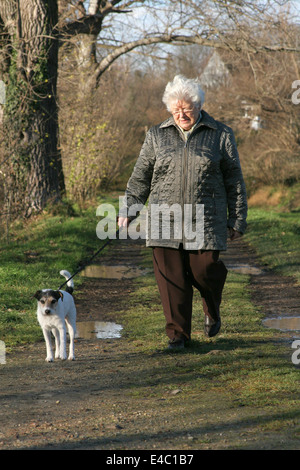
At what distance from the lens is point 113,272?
444 inches

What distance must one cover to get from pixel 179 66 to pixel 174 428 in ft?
146

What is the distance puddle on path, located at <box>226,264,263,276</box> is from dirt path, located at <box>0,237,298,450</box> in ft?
15.9

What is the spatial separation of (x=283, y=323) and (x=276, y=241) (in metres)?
7.32

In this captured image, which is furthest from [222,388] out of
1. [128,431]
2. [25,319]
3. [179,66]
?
[179,66]

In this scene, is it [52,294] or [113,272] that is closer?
[52,294]

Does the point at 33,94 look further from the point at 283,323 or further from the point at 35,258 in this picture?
the point at 283,323

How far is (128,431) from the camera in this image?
4.10 meters

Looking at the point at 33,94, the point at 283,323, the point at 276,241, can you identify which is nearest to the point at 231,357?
the point at 283,323

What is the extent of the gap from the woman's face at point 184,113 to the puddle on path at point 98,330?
2394mm

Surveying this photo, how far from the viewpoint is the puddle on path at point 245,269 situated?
11.2 metres

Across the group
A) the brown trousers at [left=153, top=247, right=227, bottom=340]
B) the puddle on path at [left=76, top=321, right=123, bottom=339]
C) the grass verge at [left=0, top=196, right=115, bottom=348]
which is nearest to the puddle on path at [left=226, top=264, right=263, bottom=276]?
the grass verge at [left=0, top=196, right=115, bottom=348]

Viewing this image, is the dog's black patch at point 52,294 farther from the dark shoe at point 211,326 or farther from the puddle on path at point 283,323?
the puddle on path at point 283,323

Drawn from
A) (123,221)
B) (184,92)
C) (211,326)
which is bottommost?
(211,326)

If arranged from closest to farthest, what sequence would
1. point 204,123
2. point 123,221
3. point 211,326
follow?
point 204,123 → point 123,221 → point 211,326
